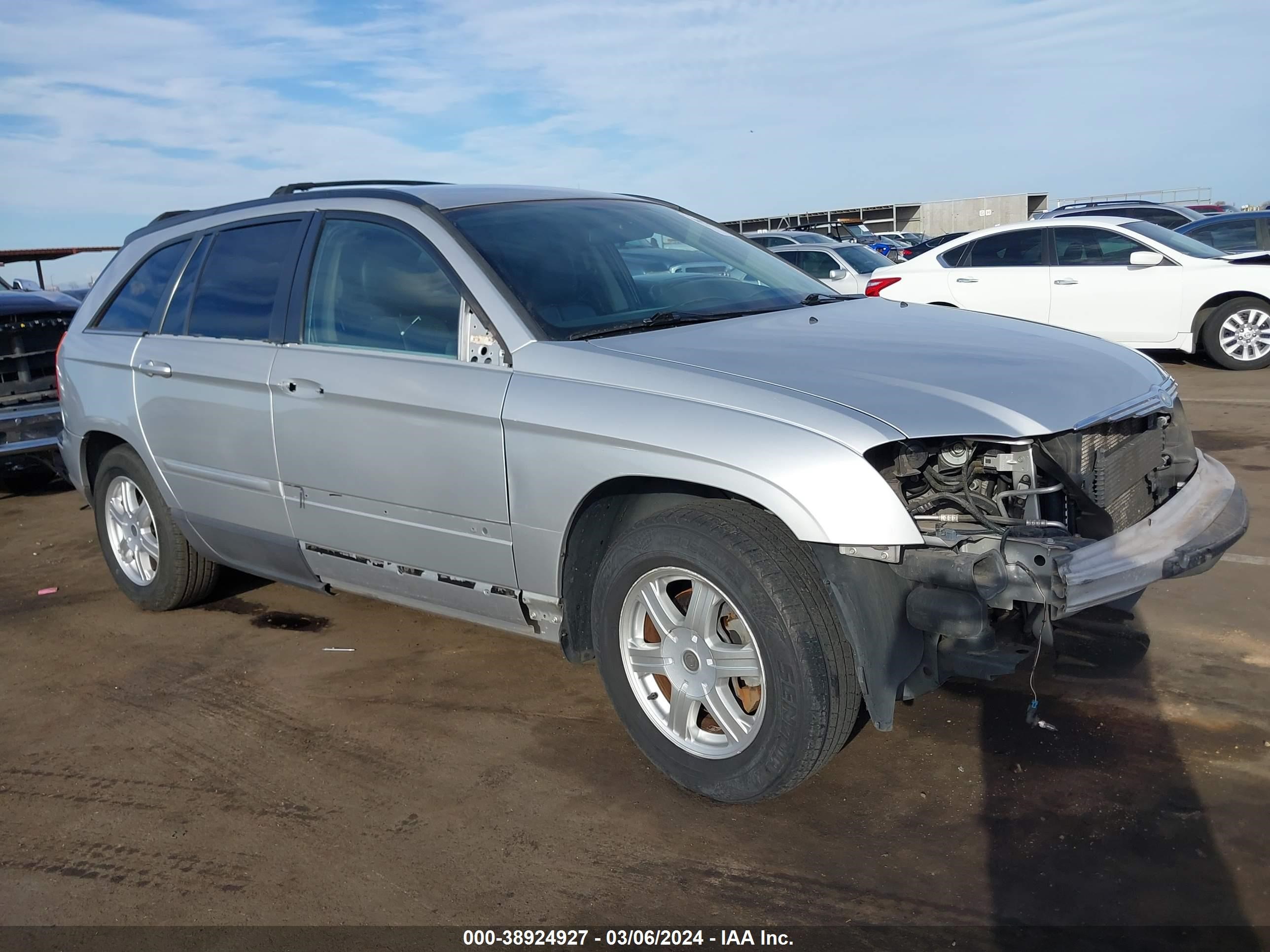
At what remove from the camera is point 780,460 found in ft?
9.47

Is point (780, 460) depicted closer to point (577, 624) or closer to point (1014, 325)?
point (577, 624)

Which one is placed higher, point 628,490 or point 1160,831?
point 628,490

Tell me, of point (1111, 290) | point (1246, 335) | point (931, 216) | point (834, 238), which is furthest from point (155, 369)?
point (931, 216)

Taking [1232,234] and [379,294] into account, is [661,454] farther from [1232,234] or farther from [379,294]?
[1232,234]

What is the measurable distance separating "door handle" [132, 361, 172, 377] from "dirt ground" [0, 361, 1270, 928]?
123cm

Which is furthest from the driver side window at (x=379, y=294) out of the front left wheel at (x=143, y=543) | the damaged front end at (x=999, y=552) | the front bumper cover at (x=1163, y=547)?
the front bumper cover at (x=1163, y=547)

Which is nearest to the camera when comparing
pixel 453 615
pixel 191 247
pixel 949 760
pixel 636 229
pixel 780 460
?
pixel 780 460

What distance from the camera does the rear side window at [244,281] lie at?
4.40m

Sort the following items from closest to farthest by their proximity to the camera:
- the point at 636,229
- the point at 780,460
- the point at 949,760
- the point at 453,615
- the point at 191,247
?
1. the point at 780,460
2. the point at 949,760
3. the point at 453,615
4. the point at 636,229
5. the point at 191,247

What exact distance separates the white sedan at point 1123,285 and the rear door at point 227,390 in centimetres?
762

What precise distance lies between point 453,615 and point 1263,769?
2.62 metres

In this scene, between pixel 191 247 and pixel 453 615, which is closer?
pixel 453 615

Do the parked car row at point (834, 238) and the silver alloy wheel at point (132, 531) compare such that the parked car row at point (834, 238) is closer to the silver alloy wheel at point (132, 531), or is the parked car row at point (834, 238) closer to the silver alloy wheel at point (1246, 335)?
the silver alloy wheel at point (1246, 335)

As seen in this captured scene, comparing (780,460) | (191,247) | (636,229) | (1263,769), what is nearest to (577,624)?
(780,460)
